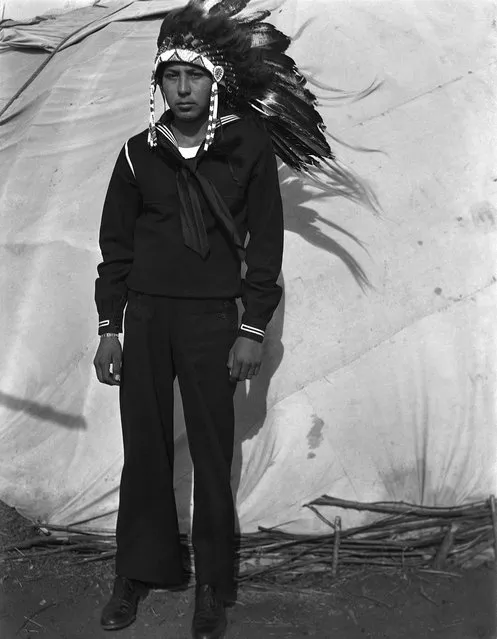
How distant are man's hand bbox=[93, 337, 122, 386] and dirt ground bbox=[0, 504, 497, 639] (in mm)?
774

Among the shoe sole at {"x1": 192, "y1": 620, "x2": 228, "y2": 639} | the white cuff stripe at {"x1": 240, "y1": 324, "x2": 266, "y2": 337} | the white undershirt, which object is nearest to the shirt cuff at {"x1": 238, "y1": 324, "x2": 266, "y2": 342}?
the white cuff stripe at {"x1": 240, "y1": 324, "x2": 266, "y2": 337}

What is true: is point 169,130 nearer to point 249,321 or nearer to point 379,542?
point 249,321

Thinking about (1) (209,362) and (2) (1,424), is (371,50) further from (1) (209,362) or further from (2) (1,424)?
(2) (1,424)

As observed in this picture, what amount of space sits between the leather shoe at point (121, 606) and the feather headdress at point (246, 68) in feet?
4.59

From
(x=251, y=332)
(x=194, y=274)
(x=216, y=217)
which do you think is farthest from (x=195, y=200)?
(x=251, y=332)

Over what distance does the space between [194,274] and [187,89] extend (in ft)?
1.78

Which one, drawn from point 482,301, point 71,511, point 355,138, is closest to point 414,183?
point 355,138

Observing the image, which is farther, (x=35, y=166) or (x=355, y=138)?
(x=35, y=166)

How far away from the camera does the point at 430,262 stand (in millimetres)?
3576

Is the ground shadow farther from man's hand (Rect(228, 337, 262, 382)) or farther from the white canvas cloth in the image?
man's hand (Rect(228, 337, 262, 382))

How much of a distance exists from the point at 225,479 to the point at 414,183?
135cm

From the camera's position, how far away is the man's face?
2848 mm

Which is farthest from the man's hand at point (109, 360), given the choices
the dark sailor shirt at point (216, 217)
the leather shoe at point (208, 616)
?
the leather shoe at point (208, 616)

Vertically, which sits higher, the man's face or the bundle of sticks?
the man's face
